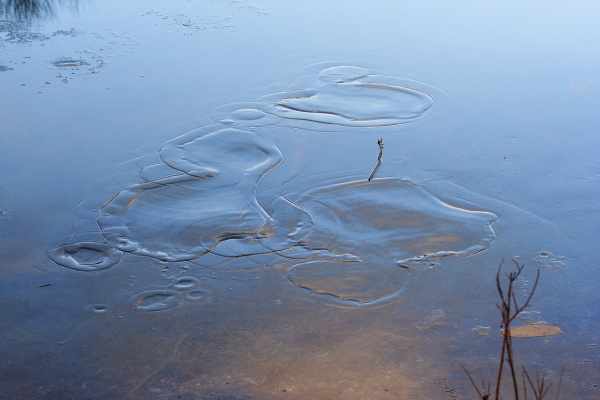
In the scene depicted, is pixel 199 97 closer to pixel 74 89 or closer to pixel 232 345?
pixel 74 89

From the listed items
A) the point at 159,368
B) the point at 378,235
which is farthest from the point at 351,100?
the point at 159,368

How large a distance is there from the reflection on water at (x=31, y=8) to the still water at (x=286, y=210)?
17.8 inches

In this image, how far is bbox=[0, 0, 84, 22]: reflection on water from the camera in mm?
8531

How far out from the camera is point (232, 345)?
11.4ft

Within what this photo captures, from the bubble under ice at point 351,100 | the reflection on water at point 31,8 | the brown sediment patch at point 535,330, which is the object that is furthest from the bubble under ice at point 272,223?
the reflection on water at point 31,8

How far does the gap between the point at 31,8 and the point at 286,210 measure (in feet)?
20.0

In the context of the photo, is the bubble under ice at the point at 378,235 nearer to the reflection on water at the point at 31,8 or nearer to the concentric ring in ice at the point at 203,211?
the concentric ring in ice at the point at 203,211

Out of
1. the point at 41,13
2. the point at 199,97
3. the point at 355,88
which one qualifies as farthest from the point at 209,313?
the point at 41,13

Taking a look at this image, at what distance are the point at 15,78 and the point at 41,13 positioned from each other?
2.43 metres

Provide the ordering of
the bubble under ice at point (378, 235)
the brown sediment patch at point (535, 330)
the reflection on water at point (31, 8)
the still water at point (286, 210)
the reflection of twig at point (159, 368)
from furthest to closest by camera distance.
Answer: the reflection on water at point (31, 8) → the bubble under ice at point (378, 235) → the brown sediment patch at point (535, 330) → the still water at point (286, 210) → the reflection of twig at point (159, 368)

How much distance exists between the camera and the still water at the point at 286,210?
338cm

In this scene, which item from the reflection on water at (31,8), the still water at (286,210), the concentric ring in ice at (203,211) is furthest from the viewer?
the reflection on water at (31,8)

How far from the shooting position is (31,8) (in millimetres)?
8844

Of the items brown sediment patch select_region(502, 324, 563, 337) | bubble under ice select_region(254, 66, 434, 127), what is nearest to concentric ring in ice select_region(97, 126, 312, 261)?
bubble under ice select_region(254, 66, 434, 127)
